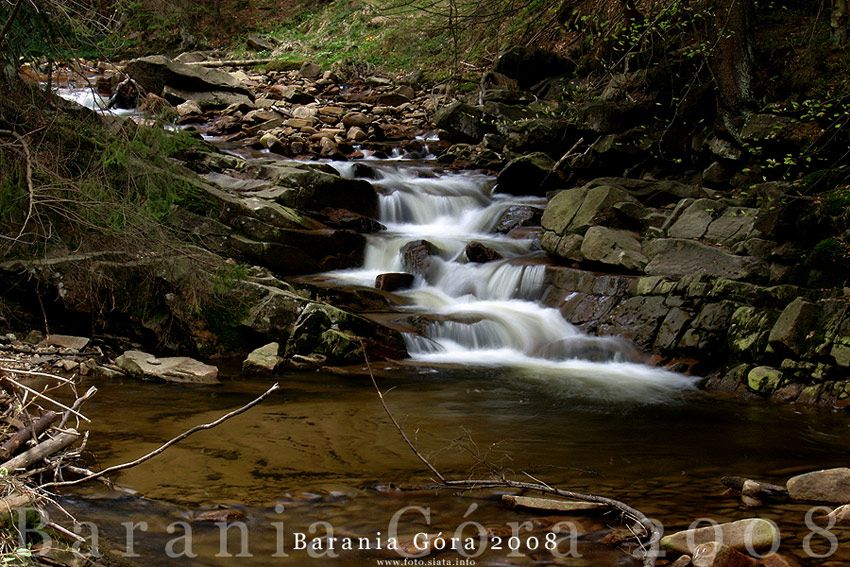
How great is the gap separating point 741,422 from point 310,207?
302 inches

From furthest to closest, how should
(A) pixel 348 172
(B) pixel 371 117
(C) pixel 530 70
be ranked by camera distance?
1. (B) pixel 371 117
2. (C) pixel 530 70
3. (A) pixel 348 172

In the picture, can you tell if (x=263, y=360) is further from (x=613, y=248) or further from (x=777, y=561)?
(x=777, y=561)

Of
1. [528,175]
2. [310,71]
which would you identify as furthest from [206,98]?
[528,175]

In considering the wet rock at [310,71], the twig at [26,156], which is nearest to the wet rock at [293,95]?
the wet rock at [310,71]

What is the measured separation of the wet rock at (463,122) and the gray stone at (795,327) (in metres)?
10.4

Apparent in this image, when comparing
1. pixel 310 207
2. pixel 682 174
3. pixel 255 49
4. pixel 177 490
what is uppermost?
pixel 255 49

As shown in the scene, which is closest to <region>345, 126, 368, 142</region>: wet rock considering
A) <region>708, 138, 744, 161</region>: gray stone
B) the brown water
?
<region>708, 138, 744, 161</region>: gray stone

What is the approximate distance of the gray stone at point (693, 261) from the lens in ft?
28.2

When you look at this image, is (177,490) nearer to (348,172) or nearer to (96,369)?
(96,369)

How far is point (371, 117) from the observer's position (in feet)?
63.0

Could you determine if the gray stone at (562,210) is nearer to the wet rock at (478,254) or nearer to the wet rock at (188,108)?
the wet rock at (478,254)

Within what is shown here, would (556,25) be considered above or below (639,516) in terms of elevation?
above

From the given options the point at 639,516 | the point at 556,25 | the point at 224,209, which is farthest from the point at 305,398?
the point at 556,25

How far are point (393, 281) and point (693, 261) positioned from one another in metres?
4.18
